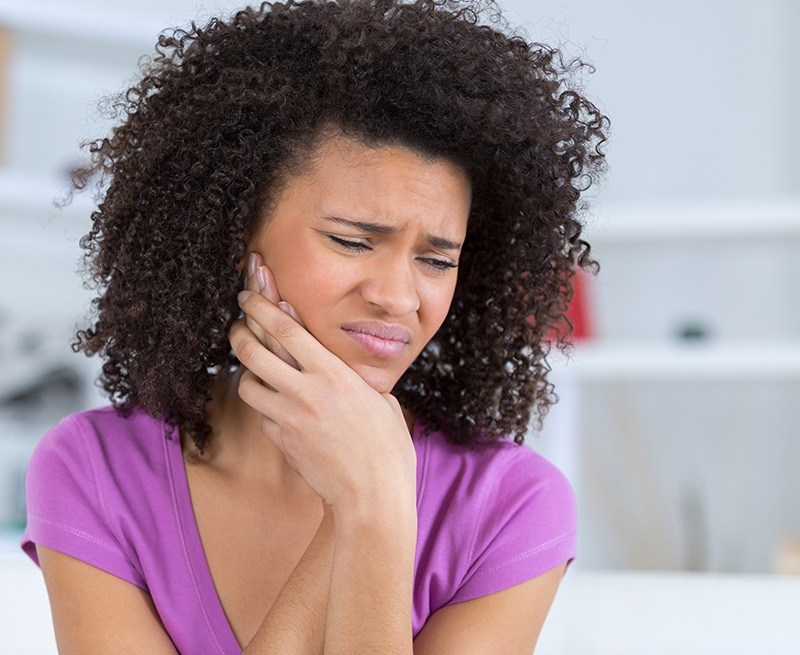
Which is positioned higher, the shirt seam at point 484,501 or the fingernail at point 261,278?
the fingernail at point 261,278

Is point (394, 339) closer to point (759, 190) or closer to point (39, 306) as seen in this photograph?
point (39, 306)

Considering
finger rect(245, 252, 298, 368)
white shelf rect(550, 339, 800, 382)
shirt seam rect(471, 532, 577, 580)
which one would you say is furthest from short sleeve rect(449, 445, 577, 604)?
white shelf rect(550, 339, 800, 382)

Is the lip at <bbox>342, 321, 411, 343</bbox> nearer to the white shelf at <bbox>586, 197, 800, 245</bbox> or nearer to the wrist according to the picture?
the wrist

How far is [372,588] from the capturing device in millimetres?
1281

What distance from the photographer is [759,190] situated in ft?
12.8

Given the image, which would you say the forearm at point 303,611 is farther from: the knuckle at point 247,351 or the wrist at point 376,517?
the knuckle at point 247,351

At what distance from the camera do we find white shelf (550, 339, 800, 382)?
10.4 ft

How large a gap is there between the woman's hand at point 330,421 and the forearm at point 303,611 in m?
0.08

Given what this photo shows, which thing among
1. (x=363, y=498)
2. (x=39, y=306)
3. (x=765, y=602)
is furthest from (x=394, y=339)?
(x=39, y=306)

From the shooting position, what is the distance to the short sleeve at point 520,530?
146 cm

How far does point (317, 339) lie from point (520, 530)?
0.38 meters

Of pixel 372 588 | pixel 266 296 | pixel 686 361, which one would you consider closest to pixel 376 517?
pixel 372 588

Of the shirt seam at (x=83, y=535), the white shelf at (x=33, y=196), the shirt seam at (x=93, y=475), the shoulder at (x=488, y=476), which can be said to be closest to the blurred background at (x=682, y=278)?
the white shelf at (x=33, y=196)

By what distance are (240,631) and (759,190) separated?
2985mm
